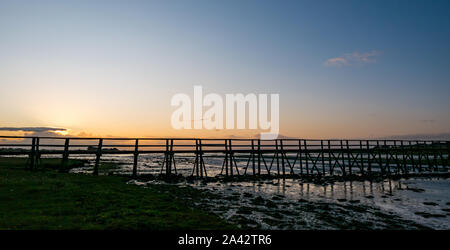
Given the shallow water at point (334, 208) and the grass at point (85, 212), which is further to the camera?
the shallow water at point (334, 208)

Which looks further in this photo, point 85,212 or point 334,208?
point 334,208

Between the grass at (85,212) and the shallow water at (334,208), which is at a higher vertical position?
the grass at (85,212)

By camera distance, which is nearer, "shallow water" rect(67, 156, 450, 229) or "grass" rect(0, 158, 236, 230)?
"grass" rect(0, 158, 236, 230)

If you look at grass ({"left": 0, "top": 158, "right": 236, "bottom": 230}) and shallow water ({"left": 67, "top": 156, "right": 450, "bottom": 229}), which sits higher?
grass ({"left": 0, "top": 158, "right": 236, "bottom": 230})

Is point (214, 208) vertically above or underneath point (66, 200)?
underneath

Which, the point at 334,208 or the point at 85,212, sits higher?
the point at 85,212

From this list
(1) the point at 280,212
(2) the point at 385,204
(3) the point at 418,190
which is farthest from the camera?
(3) the point at 418,190
